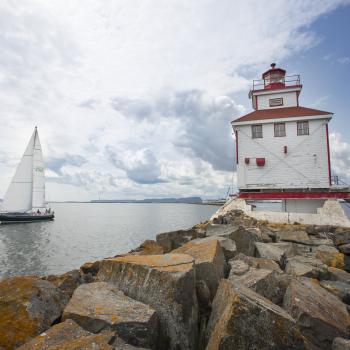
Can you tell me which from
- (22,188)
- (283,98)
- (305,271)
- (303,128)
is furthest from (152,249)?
(22,188)

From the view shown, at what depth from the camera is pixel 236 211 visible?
69.1 feet

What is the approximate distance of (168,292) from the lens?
406cm

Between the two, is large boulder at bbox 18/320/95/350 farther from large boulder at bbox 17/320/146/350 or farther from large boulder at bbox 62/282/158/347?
large boulder at bbox 62/282/158/347

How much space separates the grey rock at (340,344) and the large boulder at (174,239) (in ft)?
21.4

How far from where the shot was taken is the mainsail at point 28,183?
5806 centimetres

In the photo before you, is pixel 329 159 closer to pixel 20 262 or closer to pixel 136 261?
pixel 136 261

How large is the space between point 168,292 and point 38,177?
6725 centimetres

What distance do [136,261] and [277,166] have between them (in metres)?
21.1

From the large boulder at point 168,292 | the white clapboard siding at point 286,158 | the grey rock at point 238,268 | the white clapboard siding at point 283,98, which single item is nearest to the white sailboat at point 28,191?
the white clapboard siding at point 286,158

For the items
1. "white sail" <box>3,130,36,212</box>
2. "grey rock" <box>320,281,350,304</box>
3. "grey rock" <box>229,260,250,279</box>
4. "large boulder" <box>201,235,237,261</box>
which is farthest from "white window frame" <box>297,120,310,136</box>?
"white sail" <box>3,130,36,212</box>

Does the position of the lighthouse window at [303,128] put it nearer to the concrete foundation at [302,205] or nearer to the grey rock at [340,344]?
the concrete foundation at [302,205]

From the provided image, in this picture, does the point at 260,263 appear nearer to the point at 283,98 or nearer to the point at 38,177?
the point at 283,98

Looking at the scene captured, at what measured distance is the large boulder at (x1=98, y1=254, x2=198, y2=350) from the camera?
3980 mm

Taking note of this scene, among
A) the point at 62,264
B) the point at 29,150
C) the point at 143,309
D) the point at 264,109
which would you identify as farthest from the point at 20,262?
the point at 29,150
